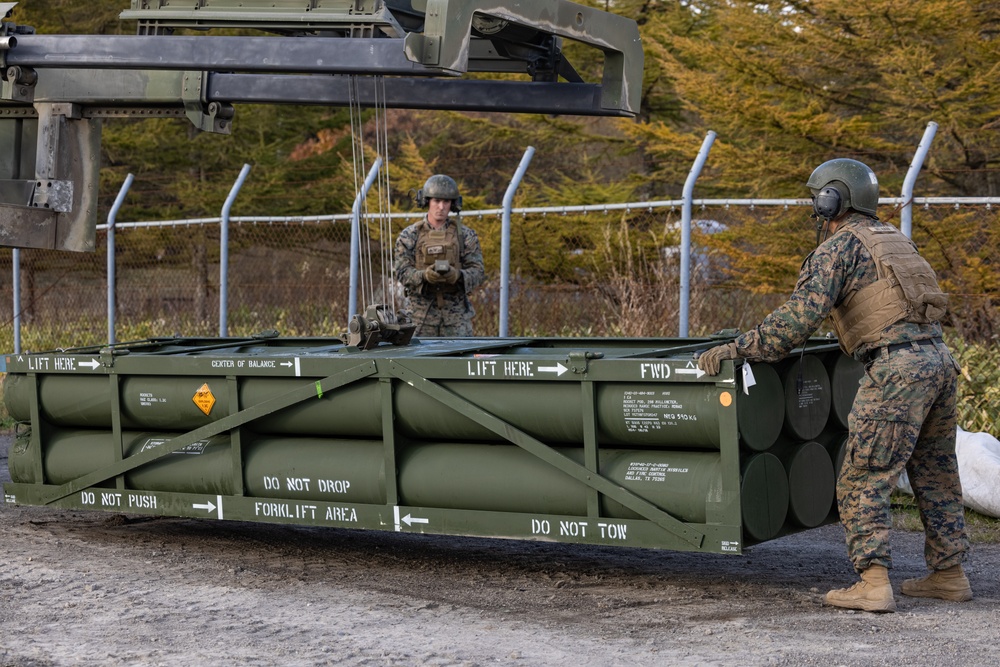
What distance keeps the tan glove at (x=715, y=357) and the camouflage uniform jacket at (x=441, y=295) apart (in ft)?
15.3

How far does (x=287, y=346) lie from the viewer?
8281mm

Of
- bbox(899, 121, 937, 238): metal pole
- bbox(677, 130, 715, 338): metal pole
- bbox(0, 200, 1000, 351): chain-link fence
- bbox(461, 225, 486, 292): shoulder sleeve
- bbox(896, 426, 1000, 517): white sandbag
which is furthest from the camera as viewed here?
bbox(0, 200, 1000, 351): chain-link fence

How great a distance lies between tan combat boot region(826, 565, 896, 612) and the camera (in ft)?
17.5

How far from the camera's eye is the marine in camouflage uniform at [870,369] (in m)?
5.33

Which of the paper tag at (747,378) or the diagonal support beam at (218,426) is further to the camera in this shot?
the diagonal support beam at (218,426)

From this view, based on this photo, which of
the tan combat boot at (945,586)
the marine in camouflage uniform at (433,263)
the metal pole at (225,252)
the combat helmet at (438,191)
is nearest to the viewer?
the tan combat boot at (945,586)

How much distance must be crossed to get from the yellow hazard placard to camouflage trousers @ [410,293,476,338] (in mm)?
3342

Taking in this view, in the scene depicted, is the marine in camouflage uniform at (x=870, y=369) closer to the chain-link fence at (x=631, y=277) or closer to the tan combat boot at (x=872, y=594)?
the tan combat boot at (x=872, y=594)

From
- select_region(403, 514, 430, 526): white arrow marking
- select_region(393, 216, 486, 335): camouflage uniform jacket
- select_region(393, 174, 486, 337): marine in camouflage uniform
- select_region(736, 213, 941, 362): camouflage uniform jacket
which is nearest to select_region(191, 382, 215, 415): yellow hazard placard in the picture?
select_region(403, 514, 430, 526): white arrow marking

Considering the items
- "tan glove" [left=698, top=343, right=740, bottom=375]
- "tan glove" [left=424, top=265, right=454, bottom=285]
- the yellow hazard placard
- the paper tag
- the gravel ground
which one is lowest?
the gravel ground

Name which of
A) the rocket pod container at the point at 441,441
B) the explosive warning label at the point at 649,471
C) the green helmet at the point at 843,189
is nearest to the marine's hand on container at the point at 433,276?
the rocket pod container at the point at 441,441

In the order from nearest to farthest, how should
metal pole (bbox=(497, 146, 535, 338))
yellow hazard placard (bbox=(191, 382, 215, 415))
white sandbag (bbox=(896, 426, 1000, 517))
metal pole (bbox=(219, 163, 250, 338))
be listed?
yellow hazard placard (bbox=(191, 382, 215, 415)) < white sandbag (bbox=(896, 426, 1000, 517)) < metal pole (bbox=(497, 146, 535, 338)) < metal pole (bbox=(219, 163, 250, 338))

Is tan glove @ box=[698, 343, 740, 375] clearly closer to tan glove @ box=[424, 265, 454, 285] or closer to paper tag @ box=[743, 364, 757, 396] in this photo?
paper tag @ box=[743, 364, 757, 396]

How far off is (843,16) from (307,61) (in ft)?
27.2
